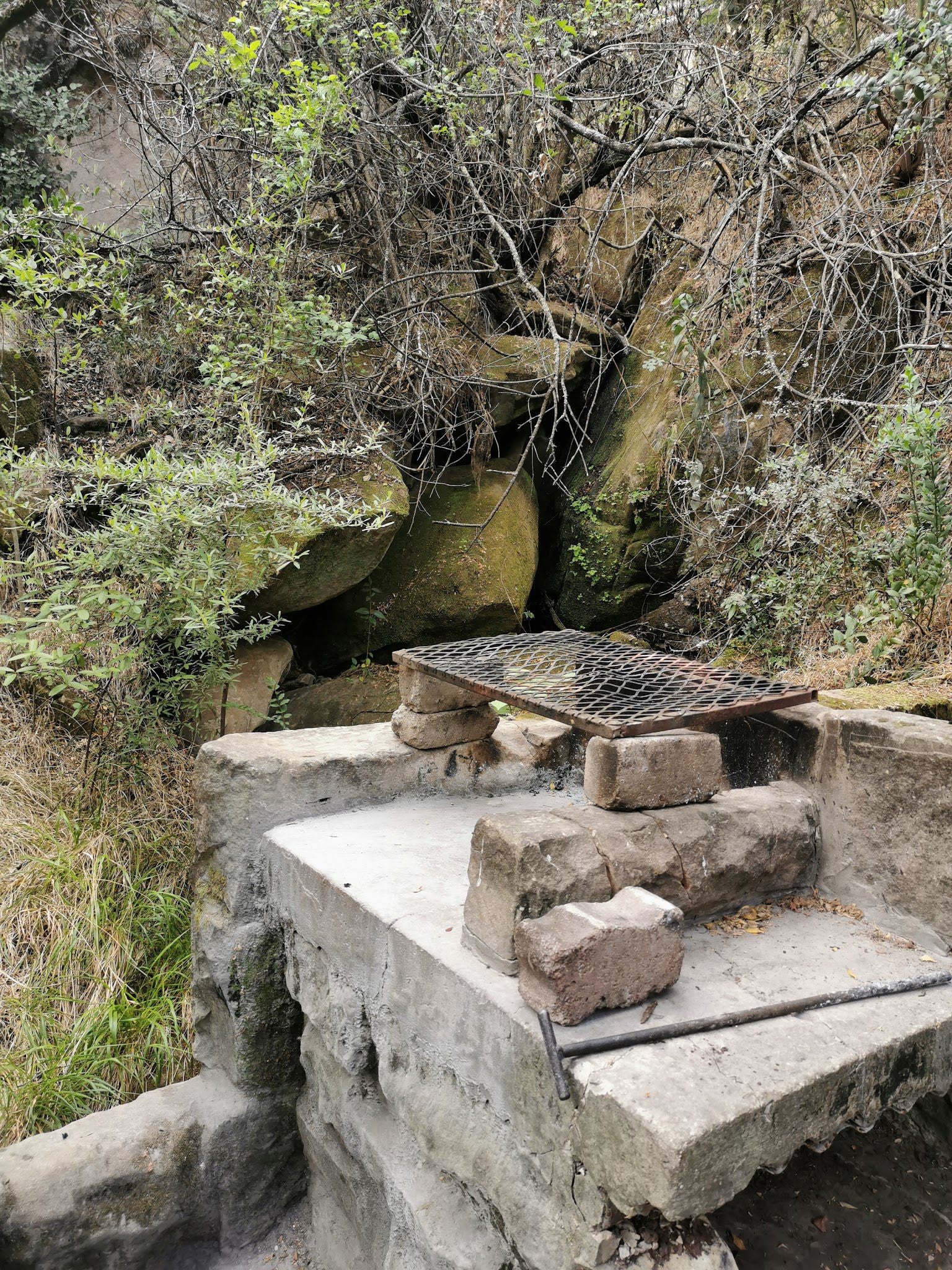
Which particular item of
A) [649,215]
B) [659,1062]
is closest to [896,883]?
[659,1062]

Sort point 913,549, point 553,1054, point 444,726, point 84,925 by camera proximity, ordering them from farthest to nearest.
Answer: point 84,925
point 913,549
point 444,726
point 553,1054

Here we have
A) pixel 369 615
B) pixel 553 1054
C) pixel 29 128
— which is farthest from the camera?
pixel 29 128

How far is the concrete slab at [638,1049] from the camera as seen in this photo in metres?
1.33

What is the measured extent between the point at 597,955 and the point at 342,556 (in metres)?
3.34

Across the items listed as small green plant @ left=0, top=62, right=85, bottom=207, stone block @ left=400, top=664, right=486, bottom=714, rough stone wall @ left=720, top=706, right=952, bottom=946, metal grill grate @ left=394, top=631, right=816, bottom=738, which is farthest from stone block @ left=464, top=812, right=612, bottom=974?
small green plant @ left=0, top=62, right=85, bottom=207

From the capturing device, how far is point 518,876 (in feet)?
5.57

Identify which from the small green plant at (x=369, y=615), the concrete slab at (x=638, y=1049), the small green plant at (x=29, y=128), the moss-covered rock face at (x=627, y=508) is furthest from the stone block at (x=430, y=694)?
the small green plant at (x=29, y=128)

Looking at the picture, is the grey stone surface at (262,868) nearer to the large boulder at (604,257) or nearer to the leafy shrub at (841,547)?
the leafy shrub at (841,547)

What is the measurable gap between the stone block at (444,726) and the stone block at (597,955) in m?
1.14

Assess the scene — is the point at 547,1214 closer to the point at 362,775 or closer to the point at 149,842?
the point at 362,775

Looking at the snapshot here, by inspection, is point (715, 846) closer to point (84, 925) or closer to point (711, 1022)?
point (711, 1022)

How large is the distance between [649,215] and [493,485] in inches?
85.2

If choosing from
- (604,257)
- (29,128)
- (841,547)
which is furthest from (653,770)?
(29,128)

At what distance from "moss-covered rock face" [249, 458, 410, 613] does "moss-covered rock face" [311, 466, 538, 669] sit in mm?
503
